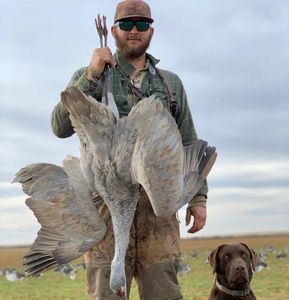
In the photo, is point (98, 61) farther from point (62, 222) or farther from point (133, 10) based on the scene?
point (62, 222)

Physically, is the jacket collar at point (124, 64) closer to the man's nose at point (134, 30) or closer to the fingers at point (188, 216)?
the man's nose at point (134, 30)

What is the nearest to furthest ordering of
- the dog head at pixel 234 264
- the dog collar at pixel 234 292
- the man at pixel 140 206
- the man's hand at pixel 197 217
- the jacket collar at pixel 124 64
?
the man at pixel 140 206, the jacket collar at pixel 124 64, the man's hand at pixel 197 217, the dog collar at pixel 234 292, the dog head at pixel 234 264

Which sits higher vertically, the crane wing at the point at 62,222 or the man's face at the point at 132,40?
the man's face at the point at 132,40

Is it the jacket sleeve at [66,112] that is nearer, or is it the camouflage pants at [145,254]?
the jacket sleeve at [66,112]

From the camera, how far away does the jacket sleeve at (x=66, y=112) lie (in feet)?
20.1

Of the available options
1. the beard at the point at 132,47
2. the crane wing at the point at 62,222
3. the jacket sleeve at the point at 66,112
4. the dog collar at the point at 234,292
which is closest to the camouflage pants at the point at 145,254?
the crane wing at the point at 62,222

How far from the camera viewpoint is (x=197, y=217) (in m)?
6.98

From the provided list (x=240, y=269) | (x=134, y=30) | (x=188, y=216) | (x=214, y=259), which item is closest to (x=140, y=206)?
(x=188, y=216)

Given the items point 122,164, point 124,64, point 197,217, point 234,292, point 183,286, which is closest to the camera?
point 122,164

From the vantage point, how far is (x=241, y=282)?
28.2 ft

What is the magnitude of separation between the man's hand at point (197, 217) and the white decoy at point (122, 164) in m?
0.96

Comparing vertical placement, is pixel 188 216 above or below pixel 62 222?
above

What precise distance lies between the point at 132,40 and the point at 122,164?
161 centimetres

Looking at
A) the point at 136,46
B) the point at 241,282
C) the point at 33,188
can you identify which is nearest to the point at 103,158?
the point at 33,188
